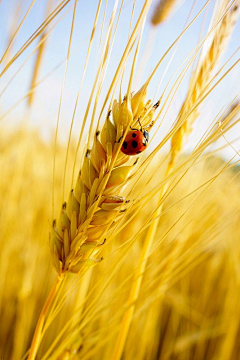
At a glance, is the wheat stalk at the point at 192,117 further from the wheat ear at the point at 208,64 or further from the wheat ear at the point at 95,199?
the wheat ear at the point at 95,199

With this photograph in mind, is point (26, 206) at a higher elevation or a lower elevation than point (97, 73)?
lower

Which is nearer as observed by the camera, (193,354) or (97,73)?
(97,73)

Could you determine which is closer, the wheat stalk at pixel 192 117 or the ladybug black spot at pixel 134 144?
the ladybug black spot at pixel 134 144

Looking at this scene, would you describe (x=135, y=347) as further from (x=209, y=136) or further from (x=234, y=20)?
(x=234, y=20)

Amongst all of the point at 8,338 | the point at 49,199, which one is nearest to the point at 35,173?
the point at 49,199

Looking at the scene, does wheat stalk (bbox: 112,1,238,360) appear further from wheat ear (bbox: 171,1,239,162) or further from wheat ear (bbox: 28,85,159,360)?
wheat ear (bbox: 28,85,159,360)

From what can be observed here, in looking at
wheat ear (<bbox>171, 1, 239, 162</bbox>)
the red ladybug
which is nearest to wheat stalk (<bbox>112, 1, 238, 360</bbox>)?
wheat ear (<bbox>171, 1, 239, 162</bbox>)

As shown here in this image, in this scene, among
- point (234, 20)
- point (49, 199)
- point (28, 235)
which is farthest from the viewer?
point (49, 199)

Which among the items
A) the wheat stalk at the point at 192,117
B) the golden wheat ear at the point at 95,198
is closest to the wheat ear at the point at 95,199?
the golden wheat ear at the point at 95,198
